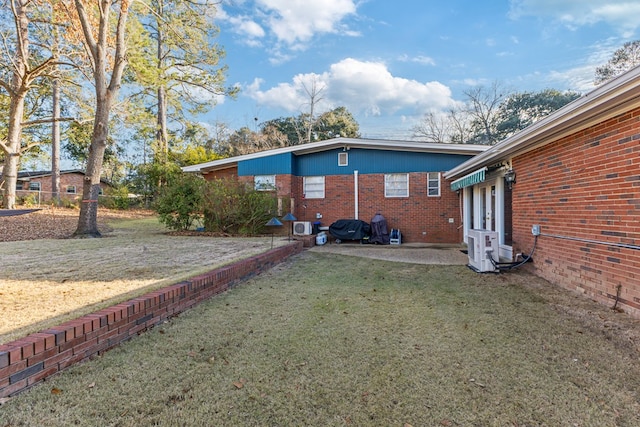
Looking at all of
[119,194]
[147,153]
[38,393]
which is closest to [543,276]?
[38,393]

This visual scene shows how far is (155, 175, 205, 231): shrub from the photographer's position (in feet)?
35.1

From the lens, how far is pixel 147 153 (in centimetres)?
2880

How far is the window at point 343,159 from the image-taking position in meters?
12.1

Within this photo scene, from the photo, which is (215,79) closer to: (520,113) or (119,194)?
(119,194)

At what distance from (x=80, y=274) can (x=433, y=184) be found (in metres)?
10.6

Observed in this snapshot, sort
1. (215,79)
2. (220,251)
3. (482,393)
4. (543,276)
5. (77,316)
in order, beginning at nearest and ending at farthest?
1. (482,393)
2. (77,316)
3. (543,276)
4. (220,251)
5. (215,79)

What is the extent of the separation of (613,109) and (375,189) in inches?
328

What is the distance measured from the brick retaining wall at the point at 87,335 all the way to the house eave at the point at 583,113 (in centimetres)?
515

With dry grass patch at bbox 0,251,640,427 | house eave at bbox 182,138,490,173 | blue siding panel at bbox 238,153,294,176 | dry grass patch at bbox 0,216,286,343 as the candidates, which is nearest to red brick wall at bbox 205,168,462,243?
blue siding panel at bbox 238,153,294,176

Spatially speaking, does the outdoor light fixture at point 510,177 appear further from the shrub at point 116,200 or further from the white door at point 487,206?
the shrub at point 116,200

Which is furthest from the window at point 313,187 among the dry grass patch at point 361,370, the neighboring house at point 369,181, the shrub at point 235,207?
the dry grass patch at point 361,370

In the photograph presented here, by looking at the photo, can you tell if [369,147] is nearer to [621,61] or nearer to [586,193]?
[586,193]

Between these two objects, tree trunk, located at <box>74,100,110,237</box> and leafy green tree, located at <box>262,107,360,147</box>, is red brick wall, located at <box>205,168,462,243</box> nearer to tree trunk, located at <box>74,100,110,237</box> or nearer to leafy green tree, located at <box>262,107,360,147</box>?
tree trunk, located at <box>74,100,110,237</box>

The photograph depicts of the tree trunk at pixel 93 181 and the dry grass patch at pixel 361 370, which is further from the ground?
the tree trunk at pixel 93 181
